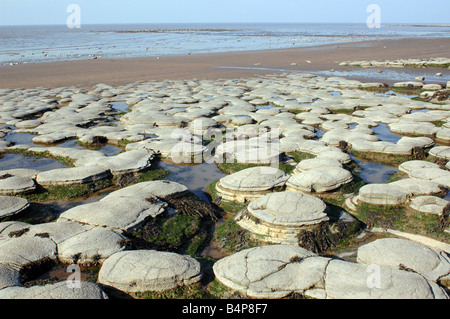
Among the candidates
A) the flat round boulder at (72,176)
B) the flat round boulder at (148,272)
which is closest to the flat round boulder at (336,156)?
the flat round boulder at (148,272)

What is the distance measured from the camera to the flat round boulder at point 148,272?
4715 millimetres

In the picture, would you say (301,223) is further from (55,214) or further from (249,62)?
(249,62)

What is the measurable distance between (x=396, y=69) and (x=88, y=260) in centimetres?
2638

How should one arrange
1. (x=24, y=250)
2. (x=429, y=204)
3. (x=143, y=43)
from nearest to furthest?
(x=24, y=250) → (x=429, y=204) → (x=143, y=43)

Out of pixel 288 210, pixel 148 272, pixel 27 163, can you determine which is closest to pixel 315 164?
pixel 288 210

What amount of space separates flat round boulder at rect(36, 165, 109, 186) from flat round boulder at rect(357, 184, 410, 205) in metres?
5.60

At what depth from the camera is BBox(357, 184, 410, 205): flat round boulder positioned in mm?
6930

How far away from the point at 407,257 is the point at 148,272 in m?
3.46

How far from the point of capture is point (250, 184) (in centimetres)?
738

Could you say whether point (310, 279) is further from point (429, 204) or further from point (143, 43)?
point (143, 43)

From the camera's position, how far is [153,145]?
10.4m

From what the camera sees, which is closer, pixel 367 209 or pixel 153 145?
pixel 367 209

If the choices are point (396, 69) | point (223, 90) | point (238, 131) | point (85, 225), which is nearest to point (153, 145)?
point (238, 131)
